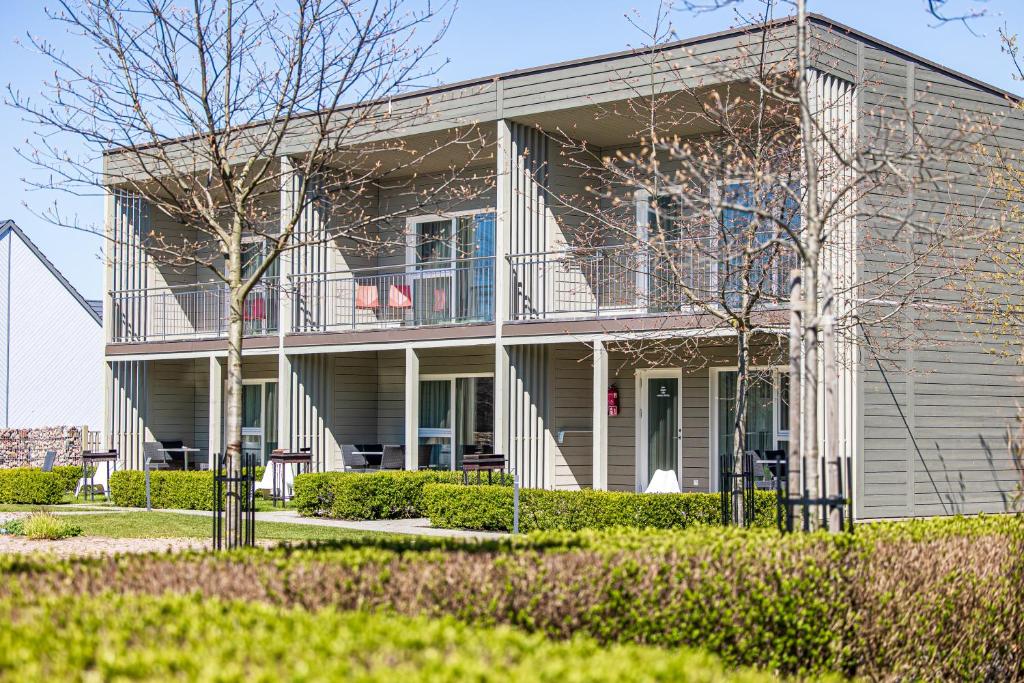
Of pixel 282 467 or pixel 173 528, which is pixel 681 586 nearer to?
pixel 173 528

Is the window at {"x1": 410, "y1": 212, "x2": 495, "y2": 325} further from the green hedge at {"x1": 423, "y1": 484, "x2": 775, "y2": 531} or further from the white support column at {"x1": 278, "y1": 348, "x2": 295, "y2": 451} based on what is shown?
the green hedge at {"x1": 423, "y1": 484, "x2": 775, "y2": 531}

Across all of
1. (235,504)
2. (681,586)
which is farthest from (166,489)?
(681,586)

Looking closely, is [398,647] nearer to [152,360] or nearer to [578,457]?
[578,457]

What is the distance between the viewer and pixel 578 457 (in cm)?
1975

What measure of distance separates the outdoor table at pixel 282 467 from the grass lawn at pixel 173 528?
261 cm

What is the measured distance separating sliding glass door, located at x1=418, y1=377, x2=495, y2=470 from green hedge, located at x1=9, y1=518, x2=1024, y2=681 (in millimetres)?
13998

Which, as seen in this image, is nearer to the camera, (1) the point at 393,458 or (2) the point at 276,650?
(2) the point at 276,650

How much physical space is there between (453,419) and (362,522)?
5.53 m

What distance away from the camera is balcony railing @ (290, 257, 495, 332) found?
68.9 feet

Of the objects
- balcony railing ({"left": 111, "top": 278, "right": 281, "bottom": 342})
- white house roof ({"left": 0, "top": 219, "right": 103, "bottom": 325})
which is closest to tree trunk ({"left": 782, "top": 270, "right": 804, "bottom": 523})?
balcony railing ({"left": 111, "top": 278, "right": 281, "bottom": 342})

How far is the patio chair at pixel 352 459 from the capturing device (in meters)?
22.0

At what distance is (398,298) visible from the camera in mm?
21812

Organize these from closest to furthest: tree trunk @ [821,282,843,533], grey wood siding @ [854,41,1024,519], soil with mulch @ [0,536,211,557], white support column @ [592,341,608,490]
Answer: tree trunk @ [821,282,843,533] → soil with mulch @ [0,536,211,557] → grey wood siding @ [854,41,1024,519] → white support column @ [592,341,608,490]

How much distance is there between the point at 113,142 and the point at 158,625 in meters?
7.66
